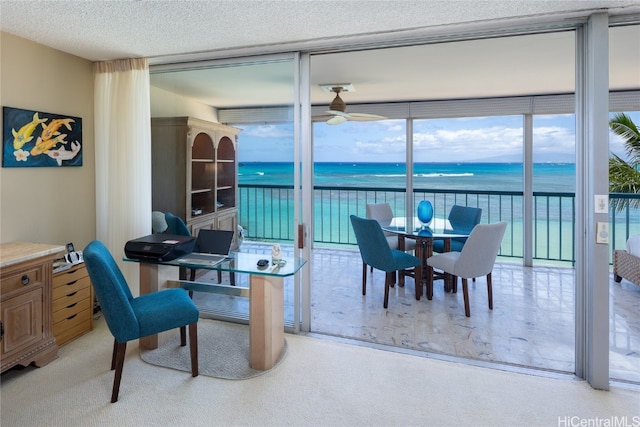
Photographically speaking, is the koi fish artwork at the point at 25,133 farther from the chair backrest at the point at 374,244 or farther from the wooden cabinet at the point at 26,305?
the chair backrest at the point at 374,244

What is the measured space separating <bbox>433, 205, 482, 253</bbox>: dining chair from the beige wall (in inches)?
146

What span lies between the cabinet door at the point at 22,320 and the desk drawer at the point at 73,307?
0.20 metres

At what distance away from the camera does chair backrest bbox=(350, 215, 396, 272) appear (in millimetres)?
3314

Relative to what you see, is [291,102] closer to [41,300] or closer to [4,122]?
[4,122]

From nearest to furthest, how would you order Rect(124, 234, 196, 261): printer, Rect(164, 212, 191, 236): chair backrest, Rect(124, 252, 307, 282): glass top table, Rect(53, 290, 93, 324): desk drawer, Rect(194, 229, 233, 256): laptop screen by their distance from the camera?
Rect(124, 252, 307, 282): glass top table
Rect(124, 234, 196, 261): printer
Rect(53, 290, 93, 324): desk drawer
Rect(194, 229, 233, 256): laptop screen
Rect(164, 212, 191, 236): chair backrest

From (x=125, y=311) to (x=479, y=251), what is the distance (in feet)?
8.99

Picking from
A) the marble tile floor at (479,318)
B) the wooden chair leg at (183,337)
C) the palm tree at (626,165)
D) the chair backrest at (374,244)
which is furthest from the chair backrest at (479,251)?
the wooden chair leg at (183,337)

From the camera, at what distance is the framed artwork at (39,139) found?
100.0 inches

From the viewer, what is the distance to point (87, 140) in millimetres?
3180

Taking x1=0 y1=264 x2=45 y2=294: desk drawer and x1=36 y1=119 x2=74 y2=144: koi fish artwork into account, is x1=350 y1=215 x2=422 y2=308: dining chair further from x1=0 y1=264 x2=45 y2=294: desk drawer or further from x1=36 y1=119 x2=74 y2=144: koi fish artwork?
x1=36 y1=119 x2=74 y2=144: koi fish artwork

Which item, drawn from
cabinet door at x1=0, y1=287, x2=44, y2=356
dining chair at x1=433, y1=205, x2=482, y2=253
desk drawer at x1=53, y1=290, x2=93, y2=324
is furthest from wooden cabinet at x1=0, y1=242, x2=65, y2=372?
dining chair at x1=433, y1=205, x2=482, y2=253

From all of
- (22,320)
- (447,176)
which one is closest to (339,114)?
(22,320)
